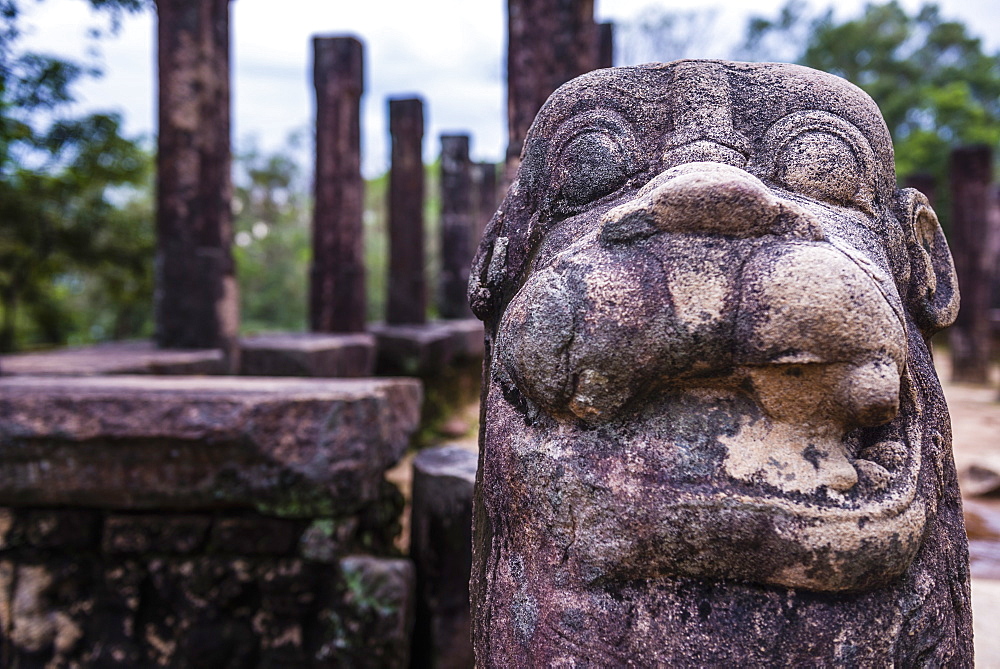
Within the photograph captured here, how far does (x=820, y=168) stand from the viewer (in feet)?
4.02

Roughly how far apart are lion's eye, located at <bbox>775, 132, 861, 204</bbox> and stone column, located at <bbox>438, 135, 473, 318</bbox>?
1118cm

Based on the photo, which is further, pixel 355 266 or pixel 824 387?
pixel 355 266

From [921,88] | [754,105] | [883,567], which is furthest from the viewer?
[921,88]

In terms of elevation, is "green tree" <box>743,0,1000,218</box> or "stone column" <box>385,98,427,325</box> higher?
"green tree" <box>743,0,1000,218</box>

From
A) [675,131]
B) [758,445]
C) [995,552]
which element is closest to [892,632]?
[758,445]

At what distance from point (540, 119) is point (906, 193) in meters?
0.71

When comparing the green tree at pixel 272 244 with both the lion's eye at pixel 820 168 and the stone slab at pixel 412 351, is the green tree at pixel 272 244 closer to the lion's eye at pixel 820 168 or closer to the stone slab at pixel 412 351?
the stone slab at pixel 412 351

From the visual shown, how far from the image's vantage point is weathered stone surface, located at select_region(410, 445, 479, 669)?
7.97 ft

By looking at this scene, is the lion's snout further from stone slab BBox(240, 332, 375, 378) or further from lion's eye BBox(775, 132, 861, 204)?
stone slab BBox(240, 332, 375, 378)

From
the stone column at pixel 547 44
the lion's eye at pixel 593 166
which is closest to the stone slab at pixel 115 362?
the stone column at pixel 547 44

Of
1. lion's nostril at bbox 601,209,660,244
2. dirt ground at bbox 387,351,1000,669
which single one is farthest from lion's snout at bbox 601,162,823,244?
dirt ground at bbox 387,351,1000,669

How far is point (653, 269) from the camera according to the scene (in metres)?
1.09

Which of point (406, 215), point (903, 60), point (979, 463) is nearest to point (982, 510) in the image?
point (979, 463)

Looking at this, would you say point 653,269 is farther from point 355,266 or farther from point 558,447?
point 355,266
